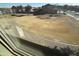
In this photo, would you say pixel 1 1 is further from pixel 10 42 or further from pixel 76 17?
pixel 76 17

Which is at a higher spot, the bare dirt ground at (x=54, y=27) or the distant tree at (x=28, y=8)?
the distant tree at (x=28, y=8)

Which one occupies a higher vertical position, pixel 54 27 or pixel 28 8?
pixel 28 8


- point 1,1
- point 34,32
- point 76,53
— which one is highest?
point 1,1

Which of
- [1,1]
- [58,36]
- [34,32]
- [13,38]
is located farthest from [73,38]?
[1,1]

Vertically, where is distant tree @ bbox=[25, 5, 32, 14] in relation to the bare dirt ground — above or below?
above

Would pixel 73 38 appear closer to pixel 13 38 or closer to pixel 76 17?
pixel 76 17

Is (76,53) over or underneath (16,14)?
underneath

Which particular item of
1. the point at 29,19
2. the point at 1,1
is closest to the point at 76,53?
the point at 29,19
